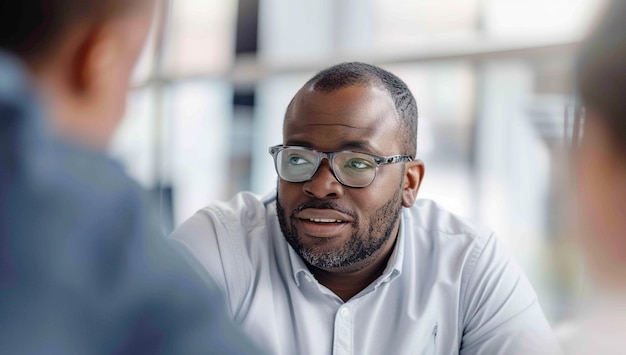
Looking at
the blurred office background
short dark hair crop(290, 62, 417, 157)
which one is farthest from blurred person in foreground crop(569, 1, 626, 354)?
the blurred office background

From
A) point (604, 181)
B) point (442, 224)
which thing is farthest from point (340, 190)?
point (604, 181)

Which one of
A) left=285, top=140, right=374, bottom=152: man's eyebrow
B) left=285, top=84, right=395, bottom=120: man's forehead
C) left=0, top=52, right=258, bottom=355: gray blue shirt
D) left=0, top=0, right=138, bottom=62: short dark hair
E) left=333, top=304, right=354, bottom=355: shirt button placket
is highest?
left=0, top=0, right=138, bottom=62: short dark hair

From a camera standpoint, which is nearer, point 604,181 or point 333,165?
point 604,181

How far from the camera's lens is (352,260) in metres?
1.75

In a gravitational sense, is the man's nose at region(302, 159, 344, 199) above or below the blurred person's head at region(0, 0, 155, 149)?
below

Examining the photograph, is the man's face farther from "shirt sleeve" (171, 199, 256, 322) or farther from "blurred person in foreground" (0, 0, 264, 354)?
"blurred person in foreground" (0, 0, 264, 354)

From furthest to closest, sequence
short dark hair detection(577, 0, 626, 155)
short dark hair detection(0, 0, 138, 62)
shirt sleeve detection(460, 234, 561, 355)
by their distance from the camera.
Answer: shirt sleeve detection(460, 234, 561, 355)
short dark hair detection(577, 0, 626, 155)
short dark hair detection(0, 0, 138, 62)

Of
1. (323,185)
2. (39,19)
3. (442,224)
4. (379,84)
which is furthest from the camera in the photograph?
(442,224)

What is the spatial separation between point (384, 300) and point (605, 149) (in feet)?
4.12

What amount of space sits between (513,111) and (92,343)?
313cm

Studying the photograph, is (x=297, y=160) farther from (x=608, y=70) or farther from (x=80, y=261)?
(x=80, y=261)

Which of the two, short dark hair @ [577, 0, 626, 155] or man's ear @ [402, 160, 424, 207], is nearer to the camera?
short dark hair @ [577, 0, 626, 155]

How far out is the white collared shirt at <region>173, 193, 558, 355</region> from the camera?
5.55 feet

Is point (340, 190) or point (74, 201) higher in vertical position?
point (74, 201)
